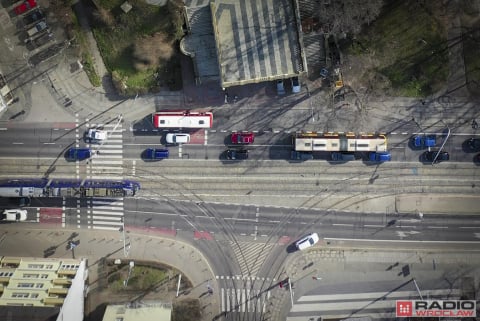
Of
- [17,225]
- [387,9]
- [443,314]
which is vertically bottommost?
[443,314]

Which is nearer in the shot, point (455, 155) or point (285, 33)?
point (285, 33)

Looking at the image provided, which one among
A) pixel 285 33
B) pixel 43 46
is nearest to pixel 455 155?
pixel 285 33

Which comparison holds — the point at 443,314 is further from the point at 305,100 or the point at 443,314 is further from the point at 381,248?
the point at 305,100

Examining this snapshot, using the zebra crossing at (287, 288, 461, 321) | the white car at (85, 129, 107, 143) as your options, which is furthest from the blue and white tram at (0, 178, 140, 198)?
the zebra crossing at (287, 288, 461, 321)

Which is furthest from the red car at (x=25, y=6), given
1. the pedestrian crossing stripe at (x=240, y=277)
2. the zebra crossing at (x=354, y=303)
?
the zebra crossing at (x=354, y=303)

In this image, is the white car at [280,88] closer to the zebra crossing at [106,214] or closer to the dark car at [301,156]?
the dark car at [301,156]

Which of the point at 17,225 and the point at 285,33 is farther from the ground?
the point at 285,33
